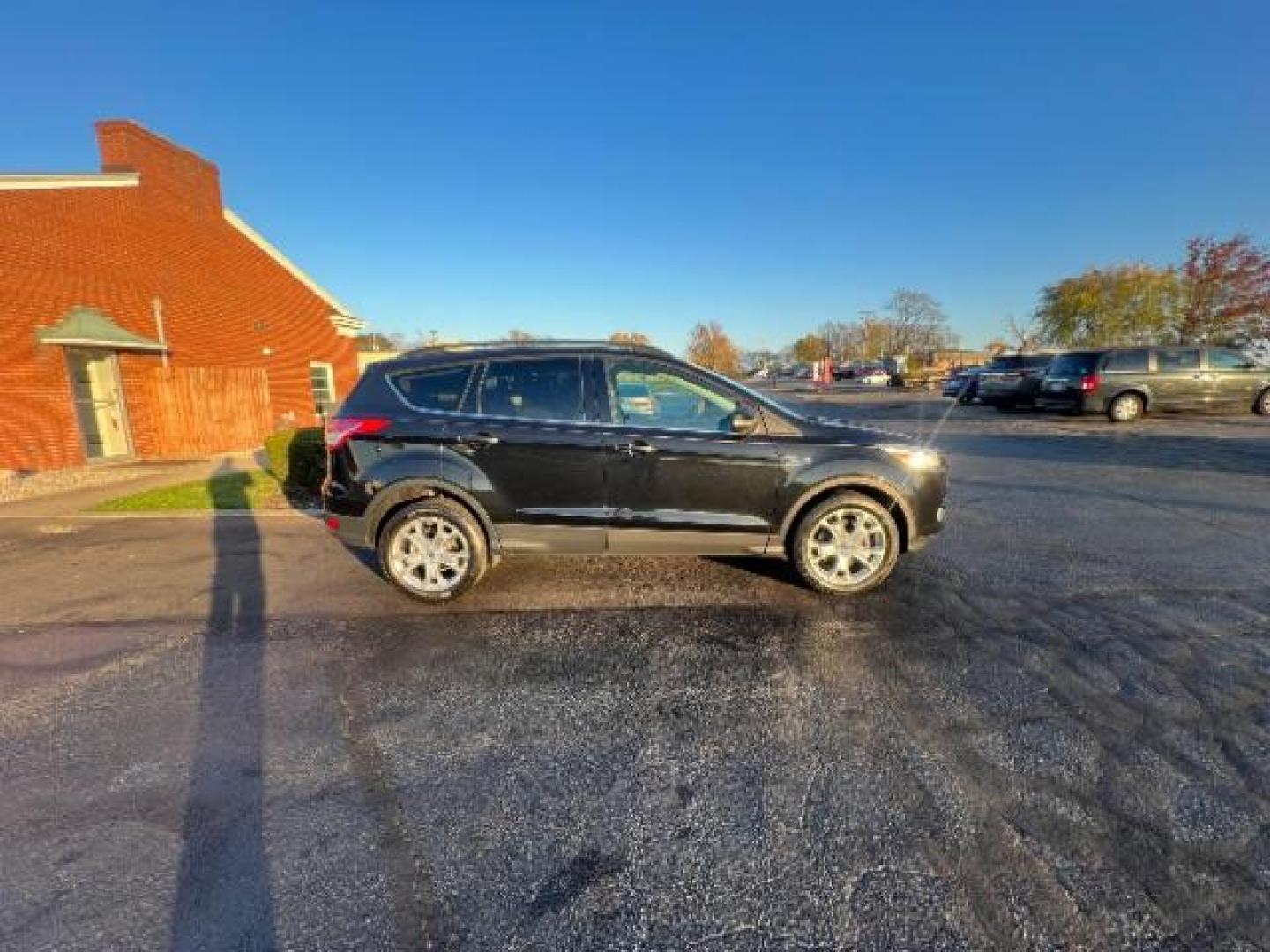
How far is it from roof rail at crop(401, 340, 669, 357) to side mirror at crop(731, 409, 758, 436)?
773mm

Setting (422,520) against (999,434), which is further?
(999,434)

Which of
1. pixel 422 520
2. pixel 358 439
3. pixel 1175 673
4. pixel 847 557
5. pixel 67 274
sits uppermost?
pixel 67 274

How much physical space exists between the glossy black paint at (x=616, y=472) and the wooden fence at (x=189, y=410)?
11.3 m

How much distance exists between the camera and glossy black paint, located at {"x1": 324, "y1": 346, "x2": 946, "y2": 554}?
13.1 ft

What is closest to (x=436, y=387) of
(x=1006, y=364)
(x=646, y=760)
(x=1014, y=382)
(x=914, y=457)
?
(x=646, y=760)

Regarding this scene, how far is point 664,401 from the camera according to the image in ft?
13.5

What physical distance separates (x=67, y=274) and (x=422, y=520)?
41.5 feet

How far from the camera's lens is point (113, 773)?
2396 millimetres

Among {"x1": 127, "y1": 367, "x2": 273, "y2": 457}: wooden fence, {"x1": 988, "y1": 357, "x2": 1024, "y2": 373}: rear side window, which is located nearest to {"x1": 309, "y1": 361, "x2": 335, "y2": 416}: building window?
{"x1": 127, "y1": 367, "x2": 273, "y2": 457}: wooden fence

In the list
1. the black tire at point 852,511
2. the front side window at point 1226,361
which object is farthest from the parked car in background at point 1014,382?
the black tire at point 852,511

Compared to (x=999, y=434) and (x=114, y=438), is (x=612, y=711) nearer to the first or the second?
(x=999, y=434)

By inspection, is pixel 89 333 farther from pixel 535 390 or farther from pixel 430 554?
pixel 535 390

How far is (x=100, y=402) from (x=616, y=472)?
44.2ft

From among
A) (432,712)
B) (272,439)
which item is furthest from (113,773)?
(272,439)
